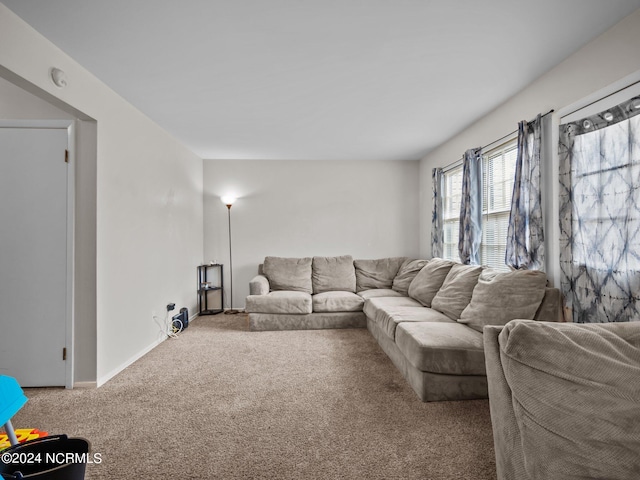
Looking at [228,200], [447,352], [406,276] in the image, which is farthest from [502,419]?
[228,200]

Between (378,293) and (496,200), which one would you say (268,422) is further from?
(496,200)

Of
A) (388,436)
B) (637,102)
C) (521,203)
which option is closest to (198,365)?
(388,436)

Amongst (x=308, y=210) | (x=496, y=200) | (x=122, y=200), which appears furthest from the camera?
(x=308, y=210)

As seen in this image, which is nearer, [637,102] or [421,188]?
[637,102]

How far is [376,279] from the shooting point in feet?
16.9

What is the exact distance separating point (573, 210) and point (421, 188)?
3.29m

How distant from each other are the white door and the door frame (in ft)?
0.10

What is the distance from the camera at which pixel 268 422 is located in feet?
6.95

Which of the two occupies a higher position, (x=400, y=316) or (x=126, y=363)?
(x=400, y=316)

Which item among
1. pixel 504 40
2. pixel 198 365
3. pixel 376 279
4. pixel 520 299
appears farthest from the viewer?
pixel 376 279

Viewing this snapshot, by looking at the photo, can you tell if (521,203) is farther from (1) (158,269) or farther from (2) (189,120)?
(1) (158,269)

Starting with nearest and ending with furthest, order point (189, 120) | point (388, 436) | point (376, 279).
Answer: point (388, 436) < point (189, 120) < point (376, 279)

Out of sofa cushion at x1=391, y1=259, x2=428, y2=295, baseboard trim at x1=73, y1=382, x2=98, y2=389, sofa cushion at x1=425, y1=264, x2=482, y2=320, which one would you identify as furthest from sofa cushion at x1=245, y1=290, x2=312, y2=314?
baseboard trim at x1=73, y1=382, x2=98, y2=389

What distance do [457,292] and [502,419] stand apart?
203cm
